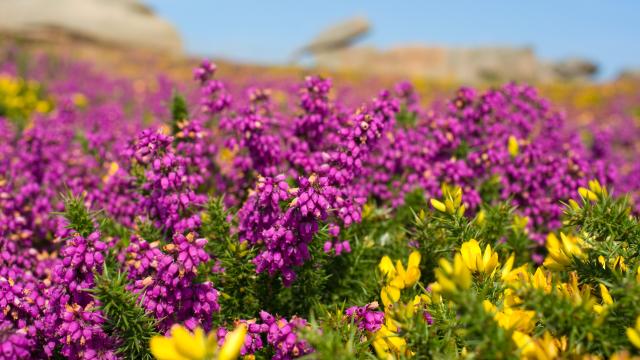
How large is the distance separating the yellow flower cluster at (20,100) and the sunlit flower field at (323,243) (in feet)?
12.7

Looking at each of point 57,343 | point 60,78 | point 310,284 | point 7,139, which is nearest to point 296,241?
point 310,284

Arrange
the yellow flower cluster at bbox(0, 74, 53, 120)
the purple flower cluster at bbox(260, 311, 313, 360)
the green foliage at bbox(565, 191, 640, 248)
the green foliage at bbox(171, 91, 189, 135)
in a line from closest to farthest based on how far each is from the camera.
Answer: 1. the purple flower cluster at bbox(260, 311, 313, 360)
2. the green foliage at bbox(565, 191, 640, 248)
3. the green foliage at bbox(171, 91, 189, 135)
4. the yellow flower cluster at bbox(0, 74, 53, 120)

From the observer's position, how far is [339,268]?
2994 mm

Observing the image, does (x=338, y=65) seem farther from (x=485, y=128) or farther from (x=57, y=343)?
(x=57, y=343)

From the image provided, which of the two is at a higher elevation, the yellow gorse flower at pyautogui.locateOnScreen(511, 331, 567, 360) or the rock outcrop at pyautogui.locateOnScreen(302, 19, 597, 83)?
the rock outcrop at pyautogui.locateOnScreen(302, 19, 597, 83)

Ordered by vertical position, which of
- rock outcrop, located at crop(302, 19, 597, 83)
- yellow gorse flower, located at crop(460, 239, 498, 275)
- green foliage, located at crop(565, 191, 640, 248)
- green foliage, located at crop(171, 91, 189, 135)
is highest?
rock outcrop, located at crop(302, 19, 597, 83)

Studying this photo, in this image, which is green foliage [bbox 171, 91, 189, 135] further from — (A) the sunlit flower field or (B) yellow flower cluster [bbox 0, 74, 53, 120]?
(B) yellow flower cluster [bbox 0, 74, 53, 120]

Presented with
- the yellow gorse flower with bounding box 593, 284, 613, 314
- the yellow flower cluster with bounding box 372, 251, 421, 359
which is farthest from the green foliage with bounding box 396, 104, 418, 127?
the yellow gorse flower with bounding box 593, 284, 613, 314

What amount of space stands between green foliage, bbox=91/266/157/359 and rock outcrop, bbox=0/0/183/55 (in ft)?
106

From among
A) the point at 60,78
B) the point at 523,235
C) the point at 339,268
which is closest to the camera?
the point at 339,268

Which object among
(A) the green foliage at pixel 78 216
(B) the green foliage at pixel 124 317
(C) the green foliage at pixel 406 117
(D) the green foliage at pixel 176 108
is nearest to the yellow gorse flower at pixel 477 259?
(B) the green foliage at pixel 124 317

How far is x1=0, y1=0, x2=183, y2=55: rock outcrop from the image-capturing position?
103ft

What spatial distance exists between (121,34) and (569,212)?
3607cm

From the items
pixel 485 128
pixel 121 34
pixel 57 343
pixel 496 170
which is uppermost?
pixel 121 34
